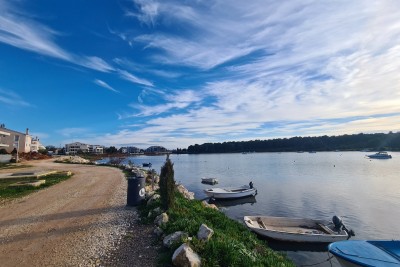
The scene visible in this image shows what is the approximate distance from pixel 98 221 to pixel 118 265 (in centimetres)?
489

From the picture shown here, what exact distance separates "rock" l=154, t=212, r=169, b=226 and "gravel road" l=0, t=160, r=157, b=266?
1.38 feet

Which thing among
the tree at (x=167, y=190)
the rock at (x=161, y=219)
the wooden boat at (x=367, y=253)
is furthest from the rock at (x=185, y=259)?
the wooden boat at (x=367, y=253)

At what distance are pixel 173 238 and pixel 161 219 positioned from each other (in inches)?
93.4

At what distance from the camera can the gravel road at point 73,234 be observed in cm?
800

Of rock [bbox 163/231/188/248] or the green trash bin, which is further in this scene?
the green trash bin

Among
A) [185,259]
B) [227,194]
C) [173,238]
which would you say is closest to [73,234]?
[173,238]

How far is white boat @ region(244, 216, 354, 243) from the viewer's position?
54.6 feet

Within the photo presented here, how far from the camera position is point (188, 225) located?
386 inches

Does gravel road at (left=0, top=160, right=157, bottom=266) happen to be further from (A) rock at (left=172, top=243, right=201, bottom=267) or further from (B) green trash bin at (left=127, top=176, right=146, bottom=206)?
(A) rock at (left=172, top=243, right=201, bottom=267)

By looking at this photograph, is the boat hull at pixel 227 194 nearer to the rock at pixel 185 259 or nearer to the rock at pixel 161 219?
the rock at pixel 161 219

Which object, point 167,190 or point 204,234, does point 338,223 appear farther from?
point 204,234

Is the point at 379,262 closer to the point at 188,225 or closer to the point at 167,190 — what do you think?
the point at 188,225

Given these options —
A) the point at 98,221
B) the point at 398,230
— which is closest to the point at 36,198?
the point at 98,221

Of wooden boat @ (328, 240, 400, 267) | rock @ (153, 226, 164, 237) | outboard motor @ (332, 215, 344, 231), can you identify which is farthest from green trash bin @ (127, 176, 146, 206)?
outboard motor @ (332, 215, 344, 231)
